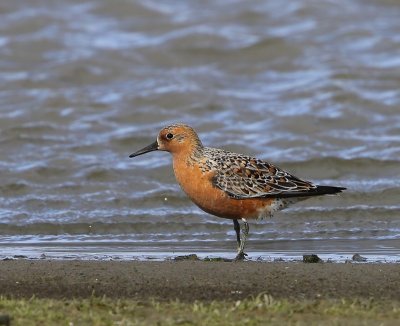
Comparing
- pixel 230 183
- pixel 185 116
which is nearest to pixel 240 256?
pixel 230 183

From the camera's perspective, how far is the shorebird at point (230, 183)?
9094 mm

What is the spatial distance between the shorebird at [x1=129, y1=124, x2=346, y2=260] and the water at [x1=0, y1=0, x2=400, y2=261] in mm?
554

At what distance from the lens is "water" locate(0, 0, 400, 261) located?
1099 centimetres

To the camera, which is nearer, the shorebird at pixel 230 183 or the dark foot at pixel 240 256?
the dark foot at pixel 240 256

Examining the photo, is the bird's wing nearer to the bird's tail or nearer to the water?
the bird's tail

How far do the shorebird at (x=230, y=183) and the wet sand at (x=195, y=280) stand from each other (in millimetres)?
999

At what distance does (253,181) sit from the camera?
932cm

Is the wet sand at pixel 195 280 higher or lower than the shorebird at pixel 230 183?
lower

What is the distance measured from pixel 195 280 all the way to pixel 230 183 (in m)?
1.85

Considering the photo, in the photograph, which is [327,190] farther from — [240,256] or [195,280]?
[195,280]

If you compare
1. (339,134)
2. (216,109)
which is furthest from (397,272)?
(216,109)

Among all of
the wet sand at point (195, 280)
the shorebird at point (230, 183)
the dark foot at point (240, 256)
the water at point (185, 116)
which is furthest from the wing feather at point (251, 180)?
the wet sand at point (195, 280)

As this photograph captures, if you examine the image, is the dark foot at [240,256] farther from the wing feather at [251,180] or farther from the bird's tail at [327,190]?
the bird's tail at [327,190]

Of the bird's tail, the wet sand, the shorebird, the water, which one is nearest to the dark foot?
the shorebird
